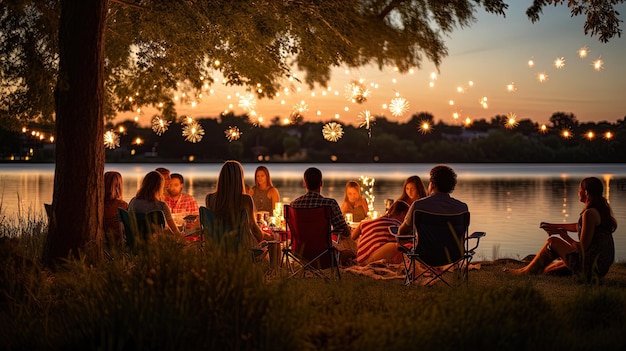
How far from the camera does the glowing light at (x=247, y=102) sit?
11398 millimetres

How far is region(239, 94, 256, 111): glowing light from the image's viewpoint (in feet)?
37.4

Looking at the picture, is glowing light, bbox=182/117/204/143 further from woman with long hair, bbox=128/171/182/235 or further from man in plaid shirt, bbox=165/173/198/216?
woman with long hair, bbox=128/171/182/235

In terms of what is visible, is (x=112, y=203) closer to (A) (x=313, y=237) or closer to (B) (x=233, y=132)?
(A) (x=313, y=237)

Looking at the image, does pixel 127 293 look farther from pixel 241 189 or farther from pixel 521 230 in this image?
pixel 521 230

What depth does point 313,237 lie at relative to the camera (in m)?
7.90

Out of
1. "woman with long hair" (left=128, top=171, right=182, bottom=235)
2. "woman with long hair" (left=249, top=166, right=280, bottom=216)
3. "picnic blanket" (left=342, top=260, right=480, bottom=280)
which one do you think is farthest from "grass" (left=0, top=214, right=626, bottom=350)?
"woman with long hair" (left=249, top=166, right=280, bottom=216)

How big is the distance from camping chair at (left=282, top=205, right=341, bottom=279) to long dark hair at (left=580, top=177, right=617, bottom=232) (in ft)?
8.34

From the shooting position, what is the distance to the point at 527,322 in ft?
17.4

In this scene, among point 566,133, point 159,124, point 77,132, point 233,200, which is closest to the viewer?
point 233,200

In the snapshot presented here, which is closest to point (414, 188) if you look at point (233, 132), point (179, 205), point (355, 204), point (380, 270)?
point (380, 270)

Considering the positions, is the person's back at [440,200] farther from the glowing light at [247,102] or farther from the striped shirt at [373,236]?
the glowing light at [247,102]

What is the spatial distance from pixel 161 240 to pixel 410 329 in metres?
1.83

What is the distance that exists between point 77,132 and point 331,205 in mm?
2569

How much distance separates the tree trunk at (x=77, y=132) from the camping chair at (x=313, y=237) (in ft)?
6.31
